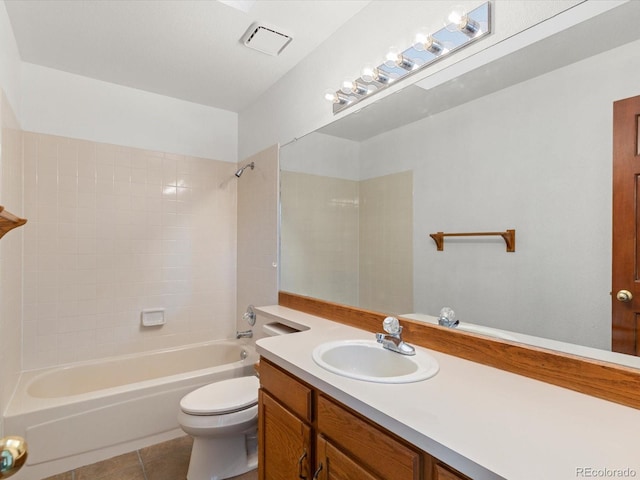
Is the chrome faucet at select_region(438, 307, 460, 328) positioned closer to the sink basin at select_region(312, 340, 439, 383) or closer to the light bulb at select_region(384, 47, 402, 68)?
the sink basin at select_region(312, 340, 439, 383)

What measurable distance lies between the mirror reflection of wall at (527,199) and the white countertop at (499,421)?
0.77 feet

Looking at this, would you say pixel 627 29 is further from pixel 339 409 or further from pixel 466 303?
pixel 339 409

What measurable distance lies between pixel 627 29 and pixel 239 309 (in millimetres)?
2955

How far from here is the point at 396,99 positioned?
158 centimetres

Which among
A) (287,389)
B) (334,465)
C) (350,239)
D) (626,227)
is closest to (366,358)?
(287,389)

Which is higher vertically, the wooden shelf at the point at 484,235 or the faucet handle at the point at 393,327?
the wooden shelf at the point at 484,235

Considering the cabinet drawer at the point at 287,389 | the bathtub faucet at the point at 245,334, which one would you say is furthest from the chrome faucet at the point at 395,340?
the bathtub faucet at the point at 245,334

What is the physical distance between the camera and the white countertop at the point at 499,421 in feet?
2.03

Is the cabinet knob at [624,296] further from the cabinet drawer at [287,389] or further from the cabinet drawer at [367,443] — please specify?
the cabinet drawer at [287,389]

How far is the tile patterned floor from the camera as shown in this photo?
73.2 inches

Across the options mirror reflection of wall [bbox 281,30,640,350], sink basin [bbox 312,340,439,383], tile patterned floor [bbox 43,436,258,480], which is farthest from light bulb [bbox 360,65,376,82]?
tile patterned floor [bbox 43,436,258,480]

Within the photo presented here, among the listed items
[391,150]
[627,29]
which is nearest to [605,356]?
[627,29]

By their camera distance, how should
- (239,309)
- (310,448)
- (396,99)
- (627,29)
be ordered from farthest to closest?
(239,309) < (396,99) < (310,448) < (627,29)

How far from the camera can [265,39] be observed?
6.47ft
